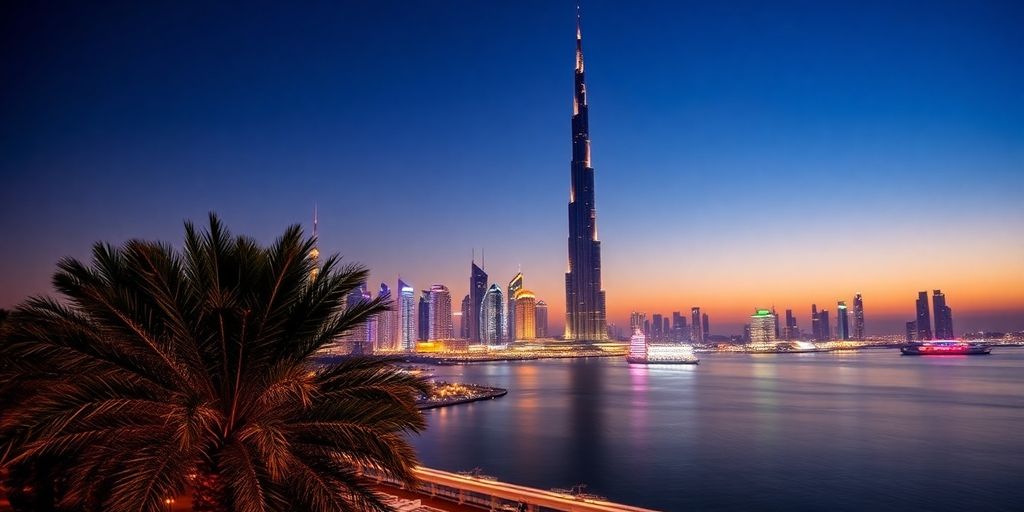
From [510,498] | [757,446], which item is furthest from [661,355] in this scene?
[510,498]

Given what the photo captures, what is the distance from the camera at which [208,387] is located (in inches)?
253

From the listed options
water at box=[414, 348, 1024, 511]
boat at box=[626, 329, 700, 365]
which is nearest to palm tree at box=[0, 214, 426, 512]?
water at box=[414, 348, 1024, 511]

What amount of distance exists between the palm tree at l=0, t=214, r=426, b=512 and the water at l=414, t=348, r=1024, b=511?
2773cm

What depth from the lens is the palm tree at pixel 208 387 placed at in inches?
229

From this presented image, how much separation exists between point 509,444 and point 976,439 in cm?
3611

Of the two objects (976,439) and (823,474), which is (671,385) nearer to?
(976,439)

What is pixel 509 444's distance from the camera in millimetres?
48031

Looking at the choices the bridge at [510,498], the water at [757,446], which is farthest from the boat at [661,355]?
the bridge at [510,498]

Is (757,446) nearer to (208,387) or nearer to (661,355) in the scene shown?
(208,387)

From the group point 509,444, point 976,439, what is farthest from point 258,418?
point 976,439

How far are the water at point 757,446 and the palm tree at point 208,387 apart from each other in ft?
91.0

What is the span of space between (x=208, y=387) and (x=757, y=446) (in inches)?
1842

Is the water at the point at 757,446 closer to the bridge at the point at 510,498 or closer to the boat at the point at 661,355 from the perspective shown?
the bridge at the point at 510,498

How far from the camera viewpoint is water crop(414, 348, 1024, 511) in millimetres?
33156
